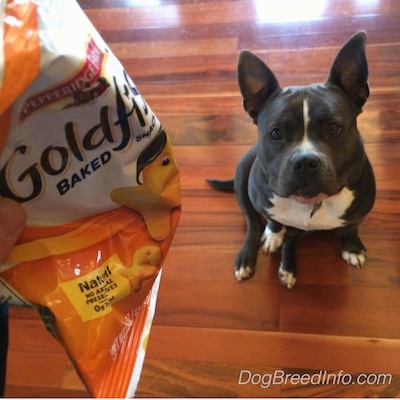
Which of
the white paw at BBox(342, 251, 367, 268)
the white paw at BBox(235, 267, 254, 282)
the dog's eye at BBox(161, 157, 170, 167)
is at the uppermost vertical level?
the dog's eye at BBox(161, 157, 170, 167)

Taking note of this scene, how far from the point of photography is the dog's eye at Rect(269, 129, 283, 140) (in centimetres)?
122

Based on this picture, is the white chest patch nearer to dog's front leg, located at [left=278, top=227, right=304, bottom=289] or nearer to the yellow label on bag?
dog's front leg, located at [left=278, top=227, right=304, bottom=289]

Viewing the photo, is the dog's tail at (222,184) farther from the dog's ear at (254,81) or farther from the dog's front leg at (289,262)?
the dog's ear at (254,81)

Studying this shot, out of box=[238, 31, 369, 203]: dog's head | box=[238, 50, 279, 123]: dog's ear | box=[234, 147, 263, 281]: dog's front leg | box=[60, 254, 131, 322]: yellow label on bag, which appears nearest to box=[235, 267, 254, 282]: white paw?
box=[234, 147, 263, 281]: dog's front leg

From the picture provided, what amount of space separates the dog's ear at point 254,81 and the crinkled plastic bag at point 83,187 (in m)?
0.48

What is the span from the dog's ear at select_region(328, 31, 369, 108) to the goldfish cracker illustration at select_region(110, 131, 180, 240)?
0.55 metres

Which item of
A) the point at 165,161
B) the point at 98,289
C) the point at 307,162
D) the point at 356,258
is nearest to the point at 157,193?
the point at 165,161

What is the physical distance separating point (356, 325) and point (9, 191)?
3.52 feet

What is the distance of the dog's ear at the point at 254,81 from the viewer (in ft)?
4.03

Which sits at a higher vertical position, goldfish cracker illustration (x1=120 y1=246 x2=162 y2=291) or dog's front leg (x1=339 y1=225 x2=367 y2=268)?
goldfish cracker illustration (x1=120 y1=246 x2=162 y2=291)

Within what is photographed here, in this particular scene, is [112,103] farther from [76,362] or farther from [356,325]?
[356,325]

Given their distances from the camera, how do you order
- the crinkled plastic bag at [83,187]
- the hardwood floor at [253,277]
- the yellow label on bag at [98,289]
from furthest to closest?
the hardwood floor at [253,277]
the yellow label on bag at [98,289]
the crinkled plastic bag at [83,187]

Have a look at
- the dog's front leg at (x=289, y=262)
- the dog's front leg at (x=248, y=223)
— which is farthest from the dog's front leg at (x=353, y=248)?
the dog's front leg at (x=248, y=223)

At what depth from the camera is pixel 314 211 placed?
131 cm
